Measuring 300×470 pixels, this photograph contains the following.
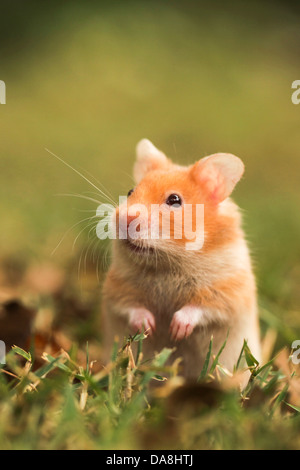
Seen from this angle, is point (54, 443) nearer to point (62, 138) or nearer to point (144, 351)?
point (144, 351)

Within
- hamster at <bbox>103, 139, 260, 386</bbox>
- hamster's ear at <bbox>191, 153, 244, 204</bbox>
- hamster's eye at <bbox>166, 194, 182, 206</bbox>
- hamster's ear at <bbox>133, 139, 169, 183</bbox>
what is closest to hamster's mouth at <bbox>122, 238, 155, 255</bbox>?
hamster at <bbox>103, 139, 260, 386</bbox>

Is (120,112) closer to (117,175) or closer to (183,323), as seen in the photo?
(117,175)

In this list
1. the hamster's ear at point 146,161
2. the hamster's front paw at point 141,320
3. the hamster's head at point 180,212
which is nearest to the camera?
the hamster's head at point 180,212

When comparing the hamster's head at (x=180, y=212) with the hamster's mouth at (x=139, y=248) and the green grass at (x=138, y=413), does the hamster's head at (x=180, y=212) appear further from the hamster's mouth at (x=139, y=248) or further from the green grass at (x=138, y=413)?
the green grass at (x=138, y=413)

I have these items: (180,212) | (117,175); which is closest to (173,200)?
(180,212)

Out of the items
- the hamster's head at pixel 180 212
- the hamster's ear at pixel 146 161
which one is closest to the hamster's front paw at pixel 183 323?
the hamster's head at pixel 180 212
